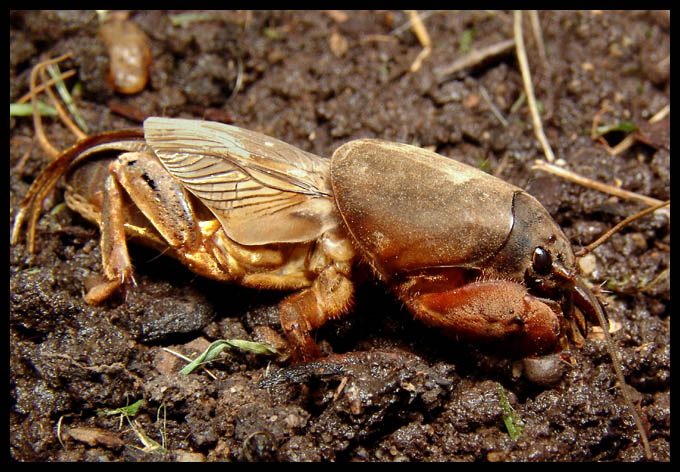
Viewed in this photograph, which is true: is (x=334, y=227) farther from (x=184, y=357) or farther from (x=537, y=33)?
(x=537, y=33)

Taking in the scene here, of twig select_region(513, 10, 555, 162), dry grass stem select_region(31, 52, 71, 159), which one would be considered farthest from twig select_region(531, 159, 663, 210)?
dry grass stem select_region(31, 52, 71, 159)

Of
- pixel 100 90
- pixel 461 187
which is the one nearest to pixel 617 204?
pixel 461 187

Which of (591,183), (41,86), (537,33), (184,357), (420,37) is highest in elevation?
(41,86)

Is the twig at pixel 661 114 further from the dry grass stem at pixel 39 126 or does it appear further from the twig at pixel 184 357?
the dry grass stem at pixel 39 126

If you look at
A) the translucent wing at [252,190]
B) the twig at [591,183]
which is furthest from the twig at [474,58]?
the translucent wing at [252,190]

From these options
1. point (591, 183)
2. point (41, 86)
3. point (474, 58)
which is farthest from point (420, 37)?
point (41, 86)

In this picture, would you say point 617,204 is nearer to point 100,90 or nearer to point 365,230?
point 365,230
